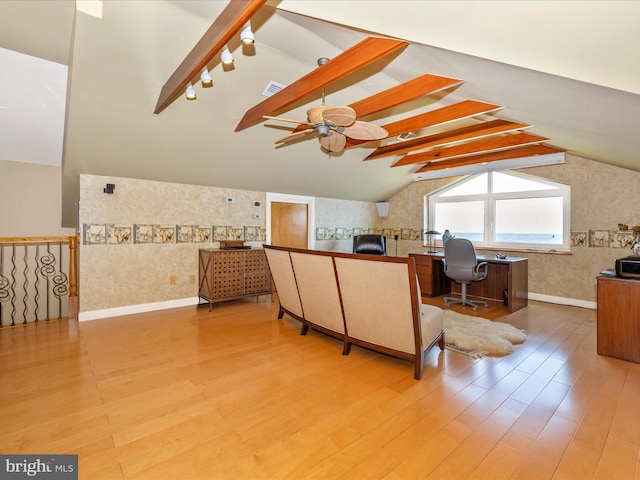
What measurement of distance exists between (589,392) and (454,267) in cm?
256

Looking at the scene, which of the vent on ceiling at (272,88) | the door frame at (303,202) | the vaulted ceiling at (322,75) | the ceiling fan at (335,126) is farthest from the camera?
the door frame at (303,202)

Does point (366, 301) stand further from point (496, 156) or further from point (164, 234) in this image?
point (496, 156)

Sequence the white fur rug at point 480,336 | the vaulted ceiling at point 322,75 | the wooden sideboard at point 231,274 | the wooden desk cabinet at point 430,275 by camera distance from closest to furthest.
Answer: the vaulted ceiling at point 322,75
the white fur rug at point 480,336
the wooden sideboard at point 231,274
the wooden desk cabinet at point 430,275

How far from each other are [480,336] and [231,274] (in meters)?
3.67

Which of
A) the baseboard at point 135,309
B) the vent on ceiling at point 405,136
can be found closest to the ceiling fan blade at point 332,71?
the vent on ceiling at point 405,136

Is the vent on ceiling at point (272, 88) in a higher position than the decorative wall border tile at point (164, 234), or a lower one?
higher

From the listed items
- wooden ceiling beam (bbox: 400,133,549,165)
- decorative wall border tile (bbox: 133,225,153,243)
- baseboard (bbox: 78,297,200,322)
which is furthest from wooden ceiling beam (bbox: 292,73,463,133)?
baseboard (bbox: 78,297,200,322)

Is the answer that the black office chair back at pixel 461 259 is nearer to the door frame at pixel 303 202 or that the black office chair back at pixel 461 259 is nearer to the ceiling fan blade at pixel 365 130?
the ceiling fan blade at pixel 365 130

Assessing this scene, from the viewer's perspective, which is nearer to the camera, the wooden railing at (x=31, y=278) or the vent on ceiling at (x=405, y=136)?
the vent on ceiling at (x=405, y=136)

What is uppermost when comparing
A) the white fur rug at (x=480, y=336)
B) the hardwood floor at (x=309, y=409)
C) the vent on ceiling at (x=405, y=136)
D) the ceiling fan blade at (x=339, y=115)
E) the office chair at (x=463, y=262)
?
the vent on ceiling at (x=405, y=136)

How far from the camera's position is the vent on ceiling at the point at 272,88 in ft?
11.3

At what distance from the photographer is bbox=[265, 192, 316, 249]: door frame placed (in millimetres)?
6086

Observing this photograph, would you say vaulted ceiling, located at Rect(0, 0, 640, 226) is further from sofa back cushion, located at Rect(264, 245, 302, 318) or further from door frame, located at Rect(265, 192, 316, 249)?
sofa back cushion, located at Rect(264, 245, 302, 318)

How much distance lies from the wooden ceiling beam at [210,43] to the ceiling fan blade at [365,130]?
1372 mm
